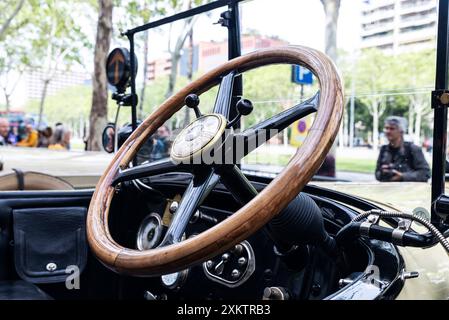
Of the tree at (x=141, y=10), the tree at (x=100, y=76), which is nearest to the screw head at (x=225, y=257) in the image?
the tree at (x=100, y=76)

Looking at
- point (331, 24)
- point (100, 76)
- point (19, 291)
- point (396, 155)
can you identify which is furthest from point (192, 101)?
point (100, 76)

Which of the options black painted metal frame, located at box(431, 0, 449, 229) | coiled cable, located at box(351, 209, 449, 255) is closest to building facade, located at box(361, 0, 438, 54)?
black painted metal frame, located at box(431, 0, 449, 229)

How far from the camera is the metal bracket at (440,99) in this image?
1121mm

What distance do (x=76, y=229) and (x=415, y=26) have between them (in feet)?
4.95

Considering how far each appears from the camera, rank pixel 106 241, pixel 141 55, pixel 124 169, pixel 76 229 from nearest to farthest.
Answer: pixel 106 241 < pixel 124 169 < pixel 76 229 < pixel 141 55

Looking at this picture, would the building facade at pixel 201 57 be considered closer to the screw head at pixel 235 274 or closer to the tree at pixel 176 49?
the tree at pixel 176 49

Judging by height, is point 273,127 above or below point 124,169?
above

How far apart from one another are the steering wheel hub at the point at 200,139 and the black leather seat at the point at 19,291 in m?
0.78

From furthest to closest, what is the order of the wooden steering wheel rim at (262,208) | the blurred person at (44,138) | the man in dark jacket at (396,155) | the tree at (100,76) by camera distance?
the blurred person at (44,138) → the tree at (100,76) → the man in dark jacket at (396,155) → the wooden steering wheel rim at (262,208)

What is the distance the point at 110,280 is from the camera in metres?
2.00

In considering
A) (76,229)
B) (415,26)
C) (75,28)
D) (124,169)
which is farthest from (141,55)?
(75,28)

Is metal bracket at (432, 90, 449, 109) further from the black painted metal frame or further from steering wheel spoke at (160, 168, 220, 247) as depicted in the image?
steering wheel spoke at (160, 168, 220, 247)
